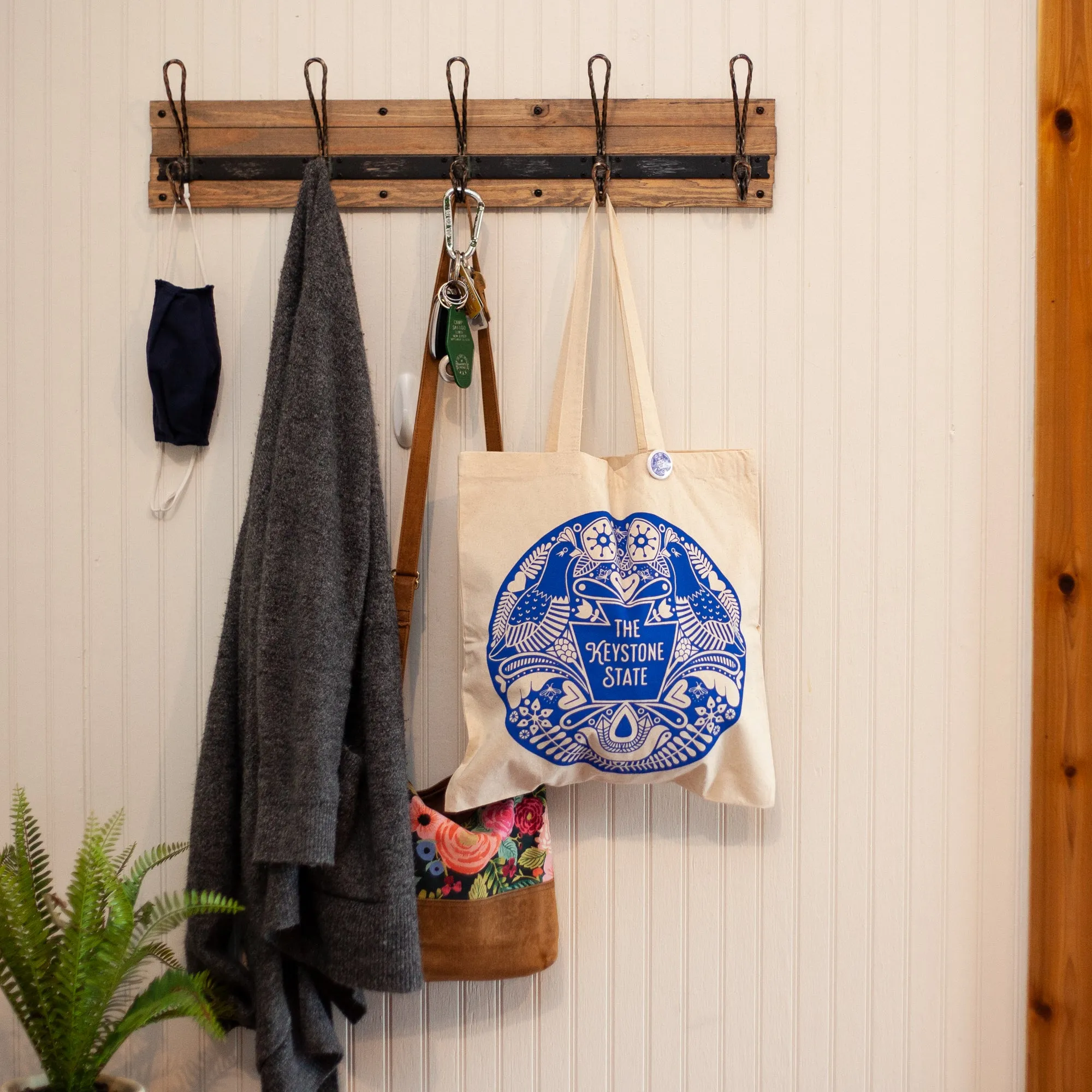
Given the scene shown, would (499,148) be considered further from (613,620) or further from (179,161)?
(613,620)

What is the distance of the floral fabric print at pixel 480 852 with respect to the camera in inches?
34.1

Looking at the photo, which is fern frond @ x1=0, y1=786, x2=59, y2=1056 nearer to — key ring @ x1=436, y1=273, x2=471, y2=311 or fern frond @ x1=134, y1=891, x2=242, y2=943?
fern frond @ x1=134, y1=891, x2=242, y2=943

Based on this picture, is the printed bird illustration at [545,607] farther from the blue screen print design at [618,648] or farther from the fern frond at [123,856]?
the fern frond at [123,856]

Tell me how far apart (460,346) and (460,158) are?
0.23 meters

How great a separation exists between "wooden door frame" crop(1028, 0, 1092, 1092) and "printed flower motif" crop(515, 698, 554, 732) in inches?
24.5

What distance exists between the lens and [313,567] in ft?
2.71

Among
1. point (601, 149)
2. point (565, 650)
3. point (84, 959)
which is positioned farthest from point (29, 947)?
point (601, 149)

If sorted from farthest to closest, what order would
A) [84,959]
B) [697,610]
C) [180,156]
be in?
1. [180,156]
2. [697,610]
3. [84,959]

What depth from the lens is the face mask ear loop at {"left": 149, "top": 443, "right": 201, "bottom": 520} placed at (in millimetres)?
973

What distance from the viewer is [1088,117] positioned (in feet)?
3.13

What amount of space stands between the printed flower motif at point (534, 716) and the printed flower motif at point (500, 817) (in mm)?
106

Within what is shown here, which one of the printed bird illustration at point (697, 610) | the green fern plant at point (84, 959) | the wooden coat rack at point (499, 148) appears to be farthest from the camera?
the wooden coat rack at point (499, 148)

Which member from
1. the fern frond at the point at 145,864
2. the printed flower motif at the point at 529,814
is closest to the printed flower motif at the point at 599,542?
the printed flower motif at the point at 529,814

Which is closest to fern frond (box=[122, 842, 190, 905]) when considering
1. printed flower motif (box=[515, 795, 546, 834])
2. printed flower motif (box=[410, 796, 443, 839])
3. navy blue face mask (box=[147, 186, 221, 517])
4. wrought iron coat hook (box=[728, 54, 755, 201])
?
printed flower motif (box=[410, 796, 443, 839])
